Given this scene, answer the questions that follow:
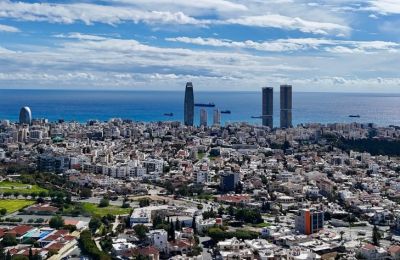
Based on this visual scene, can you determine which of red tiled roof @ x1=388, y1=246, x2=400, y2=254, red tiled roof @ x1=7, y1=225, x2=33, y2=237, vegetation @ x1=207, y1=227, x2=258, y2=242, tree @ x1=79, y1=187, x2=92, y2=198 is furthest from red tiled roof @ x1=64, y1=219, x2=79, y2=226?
red tiled roof @ x1=388, y1=246, x2=400, y2=254

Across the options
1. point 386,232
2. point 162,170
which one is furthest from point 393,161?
point 386,232

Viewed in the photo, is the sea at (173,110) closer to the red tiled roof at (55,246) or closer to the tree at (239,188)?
the tree at (239,188)

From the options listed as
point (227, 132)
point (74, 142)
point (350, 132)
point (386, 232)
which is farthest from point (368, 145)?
point (386, 232)

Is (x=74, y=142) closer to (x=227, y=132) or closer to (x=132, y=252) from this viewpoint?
(x=227, y=132)

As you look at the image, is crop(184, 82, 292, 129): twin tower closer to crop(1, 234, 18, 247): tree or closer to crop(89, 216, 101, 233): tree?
crop(89, 216, 101, 233): tree

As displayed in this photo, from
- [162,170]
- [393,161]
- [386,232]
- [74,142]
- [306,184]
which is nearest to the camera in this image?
[386,232]

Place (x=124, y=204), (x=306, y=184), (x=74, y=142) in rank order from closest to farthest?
1. (x=124, y=204)
2. (x=306, y=184)
3. (x=74, y=142)

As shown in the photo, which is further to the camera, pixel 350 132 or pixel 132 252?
pixel 350 132
